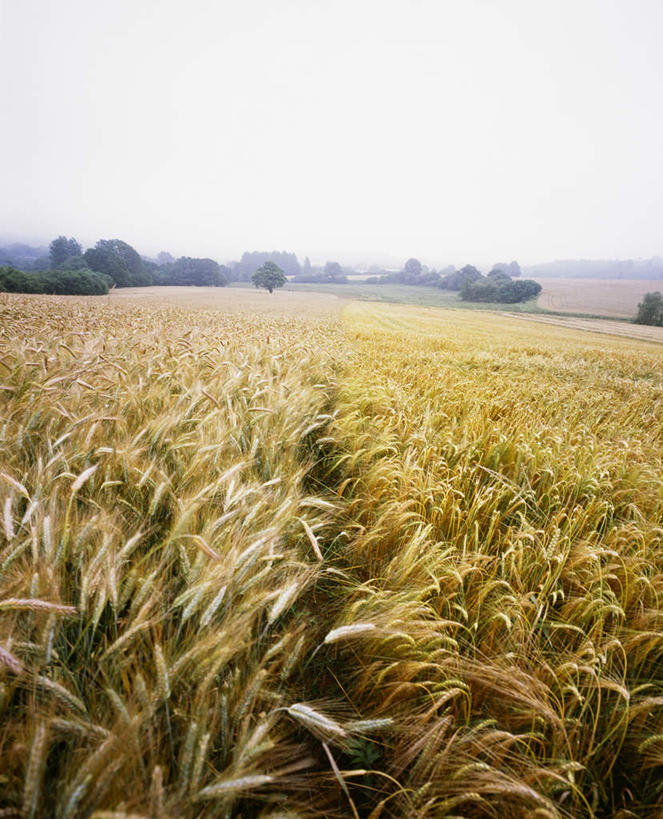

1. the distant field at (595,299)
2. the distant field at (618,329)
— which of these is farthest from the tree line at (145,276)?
the distant field at (618,329)

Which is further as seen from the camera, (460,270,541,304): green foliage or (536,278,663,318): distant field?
(460,270,541,304): green foliage

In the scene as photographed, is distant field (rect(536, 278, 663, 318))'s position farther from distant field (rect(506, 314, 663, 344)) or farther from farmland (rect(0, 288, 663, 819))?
farmland (rect(0, 288, 663, 819))

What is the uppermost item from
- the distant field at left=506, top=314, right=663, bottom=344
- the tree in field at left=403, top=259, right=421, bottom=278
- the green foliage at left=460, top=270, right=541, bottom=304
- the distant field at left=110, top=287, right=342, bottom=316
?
the tree in field at left=403, top=259, right=421, bottom=278

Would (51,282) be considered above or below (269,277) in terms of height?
below

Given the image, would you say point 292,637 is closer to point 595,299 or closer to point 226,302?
point 226,302

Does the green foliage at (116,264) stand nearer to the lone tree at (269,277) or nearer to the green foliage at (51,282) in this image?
the green foliage at (51,282)

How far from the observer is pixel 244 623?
3.04ft

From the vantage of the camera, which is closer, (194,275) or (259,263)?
(194,275)

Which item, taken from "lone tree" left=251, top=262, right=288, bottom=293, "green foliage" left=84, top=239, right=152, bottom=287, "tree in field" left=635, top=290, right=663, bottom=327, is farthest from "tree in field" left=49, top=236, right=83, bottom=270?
"tree in field" left=635, top=290, right=663, bottom=327

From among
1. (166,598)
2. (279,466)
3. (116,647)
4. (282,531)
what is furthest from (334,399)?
(116,647)

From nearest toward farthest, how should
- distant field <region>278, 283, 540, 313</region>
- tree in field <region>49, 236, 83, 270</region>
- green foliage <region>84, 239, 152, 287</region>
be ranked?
green foliage <region>84, 239, 152, 287</region> < distant field <region>278, 283, 540, 313</region> < tree in field <region>49, 236, 83, 270</region>

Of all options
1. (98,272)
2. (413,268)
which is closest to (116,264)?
(98,272)

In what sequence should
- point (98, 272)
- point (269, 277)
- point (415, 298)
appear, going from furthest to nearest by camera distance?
1. point (415, 298)
2. point (269, 277)
3. point (98, 272)

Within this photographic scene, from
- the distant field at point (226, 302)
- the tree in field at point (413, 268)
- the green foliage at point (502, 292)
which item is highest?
the tree in field at point (413, 268)
